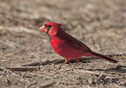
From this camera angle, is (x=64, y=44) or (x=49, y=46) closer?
(x=64, y=44)

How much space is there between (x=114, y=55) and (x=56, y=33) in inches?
49.3

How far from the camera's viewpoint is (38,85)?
3.56 m

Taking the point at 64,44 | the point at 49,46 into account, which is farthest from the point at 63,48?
the point at 49,46

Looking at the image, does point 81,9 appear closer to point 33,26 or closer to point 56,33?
point 33,26

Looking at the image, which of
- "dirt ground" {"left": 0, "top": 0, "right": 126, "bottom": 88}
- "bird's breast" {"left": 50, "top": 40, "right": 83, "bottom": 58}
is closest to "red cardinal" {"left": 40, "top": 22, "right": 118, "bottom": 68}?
"bird's breast" {"left": 50, "top": 40, "right": 83, "bottom": 58}

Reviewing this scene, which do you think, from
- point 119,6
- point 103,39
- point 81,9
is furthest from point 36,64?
point 119,6

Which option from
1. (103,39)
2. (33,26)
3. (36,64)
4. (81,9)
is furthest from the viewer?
(81,9)

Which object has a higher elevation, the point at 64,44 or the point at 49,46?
the point at 49,46

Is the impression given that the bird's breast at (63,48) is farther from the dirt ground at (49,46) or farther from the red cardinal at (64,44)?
the dirt ground at (49,46)

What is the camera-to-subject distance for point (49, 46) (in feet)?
19.4

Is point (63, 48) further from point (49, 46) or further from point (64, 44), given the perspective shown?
point (49, 46)

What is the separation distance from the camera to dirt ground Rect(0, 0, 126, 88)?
12.4ft

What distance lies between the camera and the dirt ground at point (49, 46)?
379 cm

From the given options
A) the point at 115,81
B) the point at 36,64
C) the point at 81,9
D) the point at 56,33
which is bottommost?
the point at 115,81
